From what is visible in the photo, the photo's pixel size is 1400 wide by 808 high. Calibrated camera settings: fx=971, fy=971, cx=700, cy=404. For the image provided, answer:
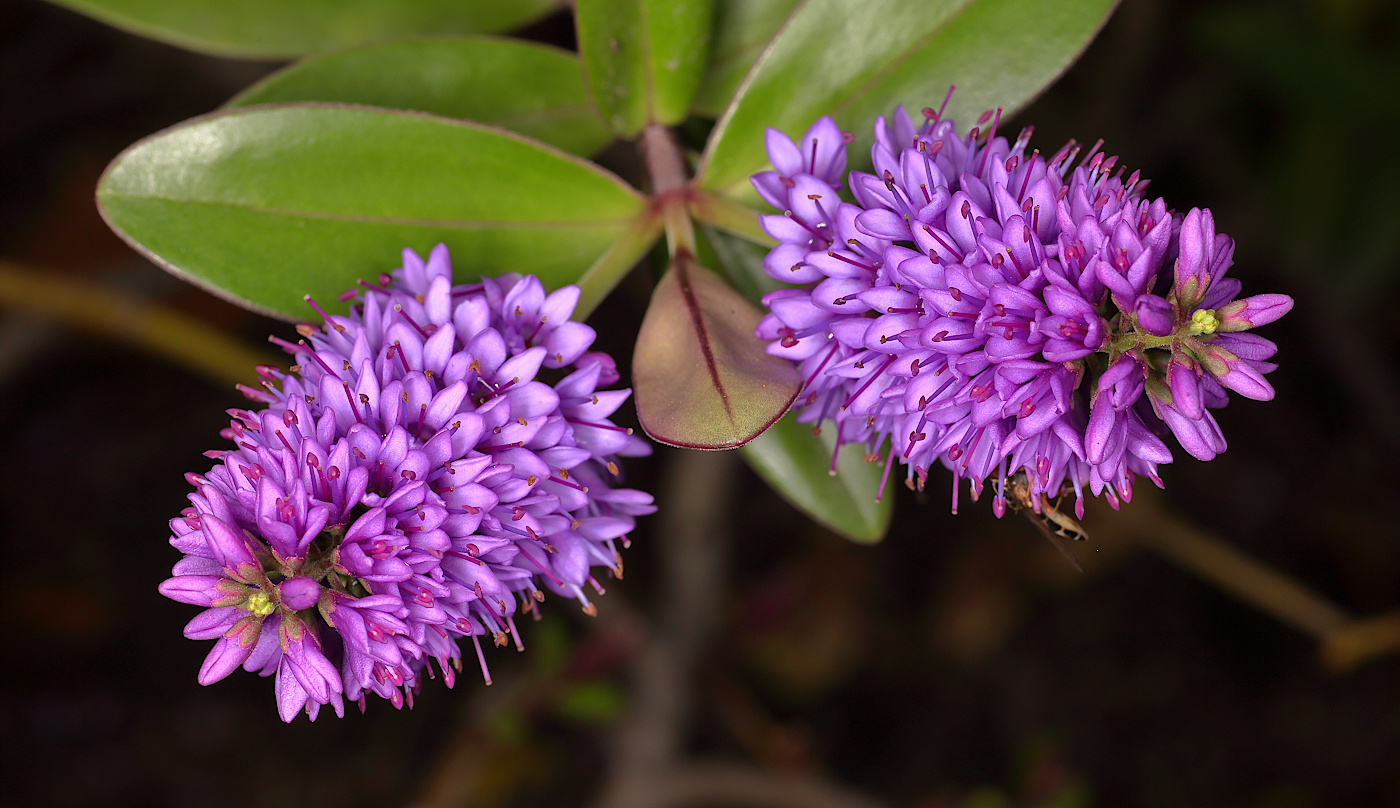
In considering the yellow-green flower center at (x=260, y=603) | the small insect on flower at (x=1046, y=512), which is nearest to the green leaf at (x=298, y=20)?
the yellow-green flower center at (x=260, y=603)

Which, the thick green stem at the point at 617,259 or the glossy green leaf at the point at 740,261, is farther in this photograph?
the glossy green leaf at the point at 740,261

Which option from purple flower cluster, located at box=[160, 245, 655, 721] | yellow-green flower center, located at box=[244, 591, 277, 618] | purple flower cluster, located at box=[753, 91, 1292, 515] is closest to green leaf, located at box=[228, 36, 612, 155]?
purple flower cluster, located at box=[160, 245, 655, 721]

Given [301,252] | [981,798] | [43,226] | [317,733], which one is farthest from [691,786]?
[43,226]

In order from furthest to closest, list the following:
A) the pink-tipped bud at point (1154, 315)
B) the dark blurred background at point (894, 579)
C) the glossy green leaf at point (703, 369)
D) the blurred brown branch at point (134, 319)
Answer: the dark blurred background at point (894, 579), the blurred brown branch at point (134, 319), the glossy green leaf at point (703, 369), the pink-tipped bud at point (1154, 315)

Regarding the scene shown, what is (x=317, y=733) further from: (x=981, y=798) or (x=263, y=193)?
(x=263, y=193)

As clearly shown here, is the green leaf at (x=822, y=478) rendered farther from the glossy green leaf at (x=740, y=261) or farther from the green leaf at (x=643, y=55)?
the green leaf at (x=643, y=55)
